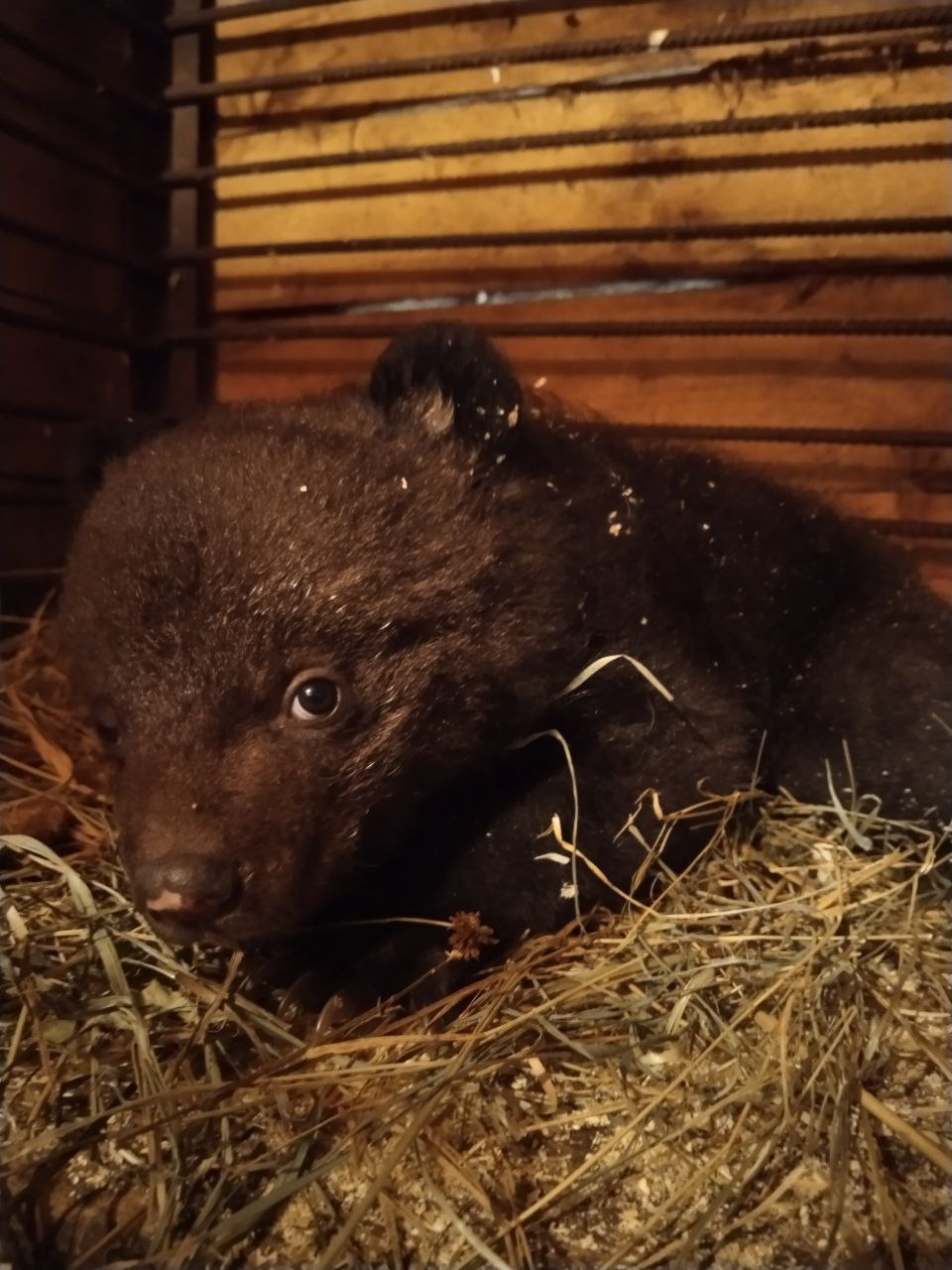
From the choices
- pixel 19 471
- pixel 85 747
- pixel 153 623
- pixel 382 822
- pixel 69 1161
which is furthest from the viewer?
pixel 19 471

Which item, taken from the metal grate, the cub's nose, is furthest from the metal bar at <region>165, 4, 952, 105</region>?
the cub's nose

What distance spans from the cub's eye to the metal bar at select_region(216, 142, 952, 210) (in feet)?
5.56

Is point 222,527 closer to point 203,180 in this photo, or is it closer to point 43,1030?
point 43,1030

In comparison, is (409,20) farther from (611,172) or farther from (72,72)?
(72,72)

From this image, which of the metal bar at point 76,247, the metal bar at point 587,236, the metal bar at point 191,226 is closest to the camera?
the metal bar at point 587,236

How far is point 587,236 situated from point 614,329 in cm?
22

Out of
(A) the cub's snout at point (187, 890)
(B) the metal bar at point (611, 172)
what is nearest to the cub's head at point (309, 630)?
(A) the cub's snout at point (187, 890)

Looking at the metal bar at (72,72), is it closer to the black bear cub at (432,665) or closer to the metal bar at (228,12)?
the metal bar at (228,12)

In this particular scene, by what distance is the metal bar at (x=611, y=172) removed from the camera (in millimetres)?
2203

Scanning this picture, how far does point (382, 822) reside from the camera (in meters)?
1.42

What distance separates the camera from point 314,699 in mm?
1327

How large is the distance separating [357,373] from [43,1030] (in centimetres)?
184

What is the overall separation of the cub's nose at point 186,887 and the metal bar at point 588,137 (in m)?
1.85

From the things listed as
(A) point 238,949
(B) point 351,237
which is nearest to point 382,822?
(A) point 238,949
